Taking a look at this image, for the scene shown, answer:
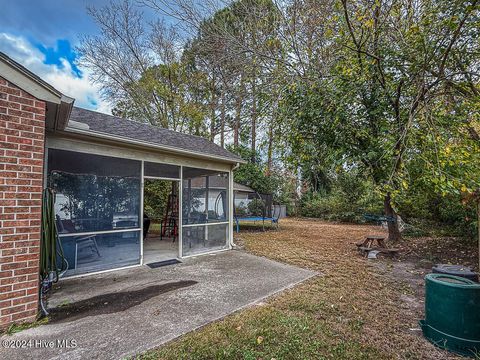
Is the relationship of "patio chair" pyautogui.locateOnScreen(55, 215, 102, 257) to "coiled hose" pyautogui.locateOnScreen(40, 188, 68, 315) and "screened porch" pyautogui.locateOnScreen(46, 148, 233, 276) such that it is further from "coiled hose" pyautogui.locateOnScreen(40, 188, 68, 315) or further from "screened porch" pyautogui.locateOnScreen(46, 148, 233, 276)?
"coiled hose" pyautogui.locateOnScreen(40, 188, 68, 315)

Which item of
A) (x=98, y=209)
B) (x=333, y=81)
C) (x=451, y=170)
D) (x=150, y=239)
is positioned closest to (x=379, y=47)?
(x=333, y=81)

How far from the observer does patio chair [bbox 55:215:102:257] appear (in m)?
4.41

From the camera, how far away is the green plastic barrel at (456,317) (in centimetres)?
246

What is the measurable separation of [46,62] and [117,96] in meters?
5.10

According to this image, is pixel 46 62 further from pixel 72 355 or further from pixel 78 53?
pixel 72 355

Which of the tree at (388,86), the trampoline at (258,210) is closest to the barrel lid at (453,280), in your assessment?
the tree at (388,86)

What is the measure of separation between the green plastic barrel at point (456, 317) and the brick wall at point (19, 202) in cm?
467

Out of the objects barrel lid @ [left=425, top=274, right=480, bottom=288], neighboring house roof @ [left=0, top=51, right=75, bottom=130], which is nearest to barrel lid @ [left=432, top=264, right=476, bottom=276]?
barrel lid @ [left=425, top=274, right=480, bottom=288]

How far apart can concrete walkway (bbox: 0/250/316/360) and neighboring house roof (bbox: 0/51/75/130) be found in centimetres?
281

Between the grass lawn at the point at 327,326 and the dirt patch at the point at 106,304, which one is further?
the dirt patch at the point at 106,304

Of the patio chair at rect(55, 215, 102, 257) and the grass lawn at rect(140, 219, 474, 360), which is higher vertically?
the patio chair at rect(55, 215, 102, 257)

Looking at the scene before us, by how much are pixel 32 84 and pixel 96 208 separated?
8.55 ft

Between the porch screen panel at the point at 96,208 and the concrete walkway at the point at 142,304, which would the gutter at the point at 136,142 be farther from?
the concrete walkway at the point at 142,304

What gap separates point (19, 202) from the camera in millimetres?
2838
